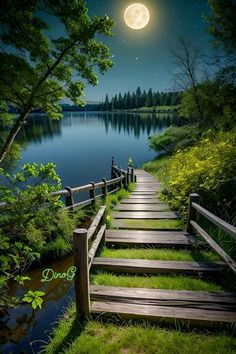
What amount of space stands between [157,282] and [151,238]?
142 centimetres

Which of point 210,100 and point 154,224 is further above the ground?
point 210,100

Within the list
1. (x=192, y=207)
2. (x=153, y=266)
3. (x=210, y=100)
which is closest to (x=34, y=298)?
(x=153, y=266)

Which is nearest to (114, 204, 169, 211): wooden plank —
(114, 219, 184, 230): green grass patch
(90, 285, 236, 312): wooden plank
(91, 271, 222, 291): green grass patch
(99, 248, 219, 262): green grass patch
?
(114, 219, 184, 230): green grass patch

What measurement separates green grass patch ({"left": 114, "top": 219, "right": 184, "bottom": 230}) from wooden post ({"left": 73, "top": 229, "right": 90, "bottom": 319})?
2.86m

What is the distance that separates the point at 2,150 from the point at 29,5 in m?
2.31

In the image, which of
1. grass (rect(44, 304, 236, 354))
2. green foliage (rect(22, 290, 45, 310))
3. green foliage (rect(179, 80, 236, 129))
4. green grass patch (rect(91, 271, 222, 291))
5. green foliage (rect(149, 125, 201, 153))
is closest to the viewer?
grass (rect(44, 304, 236, 354))

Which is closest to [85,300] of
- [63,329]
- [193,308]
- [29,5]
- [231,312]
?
[63,329]

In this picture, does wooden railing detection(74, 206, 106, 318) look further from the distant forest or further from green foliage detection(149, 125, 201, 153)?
the distant forest

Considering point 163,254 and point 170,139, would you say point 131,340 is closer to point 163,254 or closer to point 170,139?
point 163,254

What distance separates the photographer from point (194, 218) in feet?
15.8

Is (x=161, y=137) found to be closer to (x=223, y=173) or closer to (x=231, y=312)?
(x=223, y=173)

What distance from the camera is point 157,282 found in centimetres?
340

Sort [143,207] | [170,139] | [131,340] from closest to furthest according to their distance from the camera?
[131,340]
[143,207]
[170,139]

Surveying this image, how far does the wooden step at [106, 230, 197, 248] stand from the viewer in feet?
14.9
